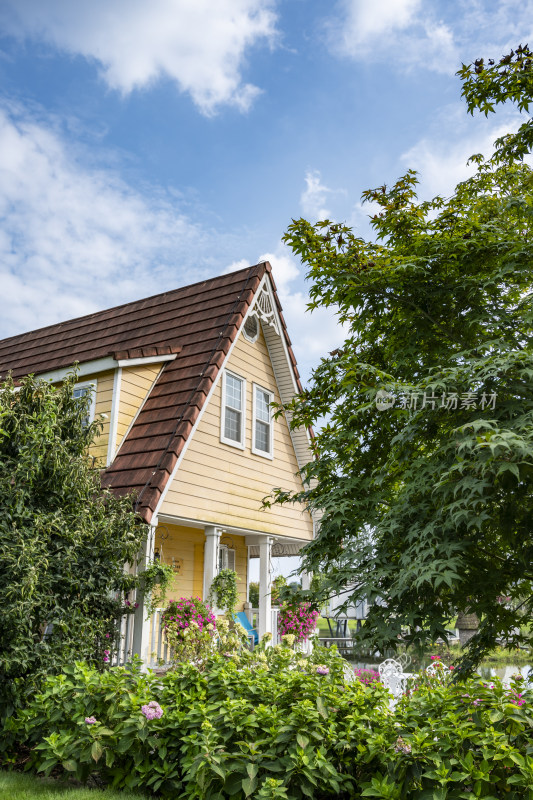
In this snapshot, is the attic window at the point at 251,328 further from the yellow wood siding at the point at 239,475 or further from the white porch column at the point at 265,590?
the white porch column at the point at 265,590

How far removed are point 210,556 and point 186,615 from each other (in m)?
1.43

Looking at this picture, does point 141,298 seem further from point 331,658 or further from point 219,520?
point 331,658

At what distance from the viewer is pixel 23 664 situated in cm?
605

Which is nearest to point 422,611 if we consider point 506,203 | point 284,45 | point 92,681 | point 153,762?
point 153,762

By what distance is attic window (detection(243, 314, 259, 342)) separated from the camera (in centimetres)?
1332

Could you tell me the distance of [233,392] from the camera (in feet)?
41.3

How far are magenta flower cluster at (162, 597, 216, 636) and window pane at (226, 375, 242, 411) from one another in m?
4.20

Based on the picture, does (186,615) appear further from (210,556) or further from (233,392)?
(233,392)

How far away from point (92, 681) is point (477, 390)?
457 centimetres

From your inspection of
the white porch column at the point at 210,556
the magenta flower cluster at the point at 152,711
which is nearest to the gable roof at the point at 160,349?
the white porch column at the point at 210,556

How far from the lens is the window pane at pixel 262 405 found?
1336cm

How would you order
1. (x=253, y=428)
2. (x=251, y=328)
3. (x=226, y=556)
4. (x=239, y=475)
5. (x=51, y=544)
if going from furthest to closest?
(x=226, y=556)
(x=251, y=328)
(x=253, y=428)
(x=239, y=475)
(x=51, y=544)

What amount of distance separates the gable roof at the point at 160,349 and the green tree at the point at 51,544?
147 cm

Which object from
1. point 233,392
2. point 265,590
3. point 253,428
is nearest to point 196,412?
point 233,392
